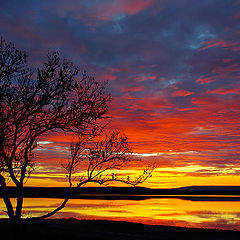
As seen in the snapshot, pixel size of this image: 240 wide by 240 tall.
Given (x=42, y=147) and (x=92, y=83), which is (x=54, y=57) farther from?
(x=42, y=147)

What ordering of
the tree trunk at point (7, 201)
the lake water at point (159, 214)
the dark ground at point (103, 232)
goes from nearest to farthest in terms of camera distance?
the tree trunk at point (7, 201) → the dark ground at point (103, 232) → the lake water at point (159, 214)

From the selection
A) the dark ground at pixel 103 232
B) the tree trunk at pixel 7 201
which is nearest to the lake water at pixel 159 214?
the dark ground at pixel 103 232

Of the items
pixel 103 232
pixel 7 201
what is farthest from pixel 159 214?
pixel 7 201

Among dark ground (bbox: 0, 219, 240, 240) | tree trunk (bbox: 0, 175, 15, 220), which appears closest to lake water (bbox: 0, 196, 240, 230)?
dark ground (bbox: 0, 219, 240, 240)

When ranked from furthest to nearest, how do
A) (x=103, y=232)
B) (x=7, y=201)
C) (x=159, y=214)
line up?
(x=159, y=214) < (x=103, y=232) < (x=7, y=201)

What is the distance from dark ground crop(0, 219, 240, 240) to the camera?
904 inches

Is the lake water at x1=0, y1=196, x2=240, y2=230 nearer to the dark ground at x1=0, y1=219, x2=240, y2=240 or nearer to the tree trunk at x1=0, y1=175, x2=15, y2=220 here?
the dark ground at x1=0, y1=219, x2=240, y2=240

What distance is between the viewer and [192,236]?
2667cm

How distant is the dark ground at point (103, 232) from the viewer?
23.0 meters

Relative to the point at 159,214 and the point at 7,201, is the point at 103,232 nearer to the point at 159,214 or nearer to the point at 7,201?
the point at 7,201

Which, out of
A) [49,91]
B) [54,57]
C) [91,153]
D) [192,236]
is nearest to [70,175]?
[91,153]

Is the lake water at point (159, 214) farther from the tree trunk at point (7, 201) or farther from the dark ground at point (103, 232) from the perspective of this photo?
the tree trunk at point (7, 201)

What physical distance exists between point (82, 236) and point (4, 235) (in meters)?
5.34

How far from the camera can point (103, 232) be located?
2694cm
